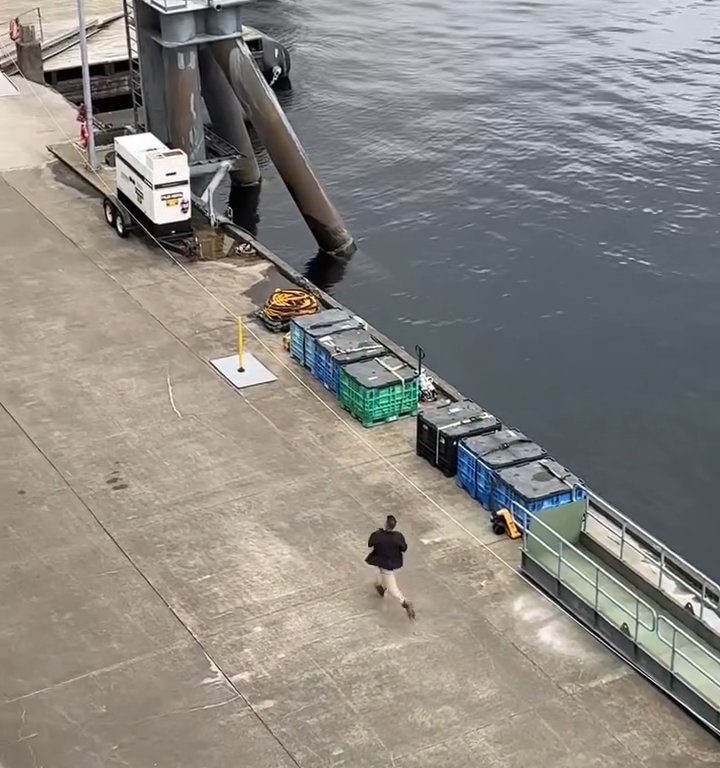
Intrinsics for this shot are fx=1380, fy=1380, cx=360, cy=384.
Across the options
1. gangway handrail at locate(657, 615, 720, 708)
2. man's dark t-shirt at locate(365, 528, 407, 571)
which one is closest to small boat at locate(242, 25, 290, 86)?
man's dark t-shirt at locate(365, 528, 407, 571)

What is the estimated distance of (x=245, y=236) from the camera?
35.8 metres

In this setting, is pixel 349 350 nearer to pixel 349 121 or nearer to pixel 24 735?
pixel 24 735

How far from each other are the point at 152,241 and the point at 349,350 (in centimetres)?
969

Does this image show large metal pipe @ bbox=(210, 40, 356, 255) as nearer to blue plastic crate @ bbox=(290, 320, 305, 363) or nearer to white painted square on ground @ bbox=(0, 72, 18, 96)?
blue plastic crate @ bbox=(290, 320, 305, 363)

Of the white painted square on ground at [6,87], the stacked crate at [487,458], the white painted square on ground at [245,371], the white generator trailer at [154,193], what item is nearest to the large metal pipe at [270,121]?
the white generator trailer at [154,193]

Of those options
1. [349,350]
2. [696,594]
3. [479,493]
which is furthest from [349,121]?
[696,594]

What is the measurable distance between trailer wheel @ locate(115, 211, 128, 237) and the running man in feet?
55.2

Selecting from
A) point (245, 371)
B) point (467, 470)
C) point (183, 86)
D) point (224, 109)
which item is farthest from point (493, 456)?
point (224, 109)

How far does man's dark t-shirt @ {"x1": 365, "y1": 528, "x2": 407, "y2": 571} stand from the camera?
826 inches

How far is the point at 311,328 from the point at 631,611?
9.93 meters

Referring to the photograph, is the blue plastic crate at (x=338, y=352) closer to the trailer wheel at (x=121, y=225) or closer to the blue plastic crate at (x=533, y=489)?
the blue plastic crate at (x=533, y=489)

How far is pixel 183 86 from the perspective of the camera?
37.8 m

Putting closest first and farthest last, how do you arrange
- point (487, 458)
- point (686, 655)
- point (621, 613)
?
point (686, 655) → point (621, 613) → point (487, 458)

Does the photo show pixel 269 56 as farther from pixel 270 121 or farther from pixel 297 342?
pixel 297 342
